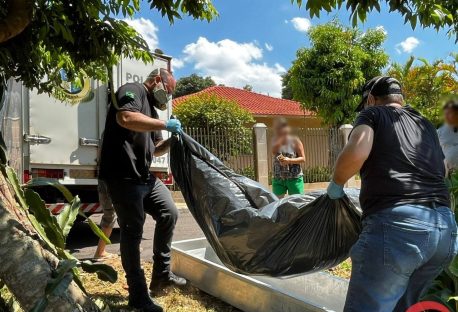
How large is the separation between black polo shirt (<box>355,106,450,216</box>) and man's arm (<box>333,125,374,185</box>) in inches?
1.5

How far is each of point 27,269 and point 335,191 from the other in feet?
5.03

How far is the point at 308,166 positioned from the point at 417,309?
12245 millimetres

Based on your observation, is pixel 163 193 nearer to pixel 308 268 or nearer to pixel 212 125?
pixel 308 268

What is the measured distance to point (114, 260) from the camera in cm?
516

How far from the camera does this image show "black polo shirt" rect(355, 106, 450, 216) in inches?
88.7

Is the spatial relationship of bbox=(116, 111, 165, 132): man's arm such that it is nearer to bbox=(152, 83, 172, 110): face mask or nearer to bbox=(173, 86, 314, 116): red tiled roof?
bbox=(152, 83, 172, 110): face mask

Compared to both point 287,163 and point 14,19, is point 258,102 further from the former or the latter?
point 14,19

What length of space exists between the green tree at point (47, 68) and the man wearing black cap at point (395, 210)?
1.21 m

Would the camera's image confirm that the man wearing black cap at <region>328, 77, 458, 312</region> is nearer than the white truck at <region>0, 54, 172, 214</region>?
Yes

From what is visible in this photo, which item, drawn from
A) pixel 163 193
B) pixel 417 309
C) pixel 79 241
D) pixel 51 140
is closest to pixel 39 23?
pixel 163 193

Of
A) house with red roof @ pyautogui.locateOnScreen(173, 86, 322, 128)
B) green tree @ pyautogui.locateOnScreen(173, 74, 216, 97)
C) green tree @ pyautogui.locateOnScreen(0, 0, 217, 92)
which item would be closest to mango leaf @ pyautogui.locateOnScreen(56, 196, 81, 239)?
green tree @ pyautogui.locateOnScreen(0, 0, 217, 92)

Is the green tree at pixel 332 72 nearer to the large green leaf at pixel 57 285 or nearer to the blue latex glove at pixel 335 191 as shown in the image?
the blue latex glove at pixel 335 191

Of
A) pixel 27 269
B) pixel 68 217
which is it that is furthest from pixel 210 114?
pixel 27 269

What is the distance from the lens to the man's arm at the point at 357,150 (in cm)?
224
